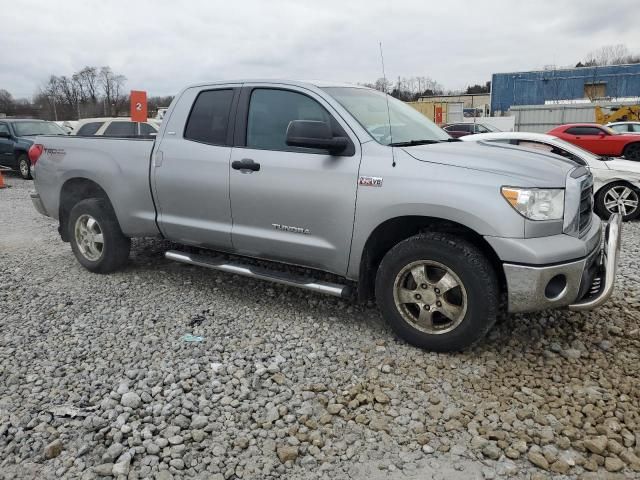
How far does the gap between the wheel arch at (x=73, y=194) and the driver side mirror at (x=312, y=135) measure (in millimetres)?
2585

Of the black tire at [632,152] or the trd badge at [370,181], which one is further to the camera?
the black tire at [632,152]

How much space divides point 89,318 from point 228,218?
1.42 meters

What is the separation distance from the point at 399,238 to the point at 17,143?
14749 millimetres

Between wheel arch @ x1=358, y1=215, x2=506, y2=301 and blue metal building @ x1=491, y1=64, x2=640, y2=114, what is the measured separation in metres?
49.0

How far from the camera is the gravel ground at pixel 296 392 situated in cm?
262

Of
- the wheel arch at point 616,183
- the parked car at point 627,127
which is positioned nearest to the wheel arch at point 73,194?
the wheel arch at point 616,183

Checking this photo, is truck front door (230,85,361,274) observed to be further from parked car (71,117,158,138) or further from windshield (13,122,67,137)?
windshield (13,122,67,137)

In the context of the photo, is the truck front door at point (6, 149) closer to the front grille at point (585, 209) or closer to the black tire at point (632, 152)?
the front grille at point (585, 209)

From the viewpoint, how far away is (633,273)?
5.36 metres

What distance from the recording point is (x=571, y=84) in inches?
1884

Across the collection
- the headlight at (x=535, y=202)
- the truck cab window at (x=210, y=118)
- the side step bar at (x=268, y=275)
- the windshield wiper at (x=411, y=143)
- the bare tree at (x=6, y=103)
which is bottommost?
the side step bar at (x=268, y=275)

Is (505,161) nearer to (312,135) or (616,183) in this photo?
(312,135)

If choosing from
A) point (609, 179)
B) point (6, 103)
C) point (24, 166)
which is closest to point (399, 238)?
point (609, 179)

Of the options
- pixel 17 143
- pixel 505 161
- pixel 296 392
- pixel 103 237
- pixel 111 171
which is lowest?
pixel 296 392
